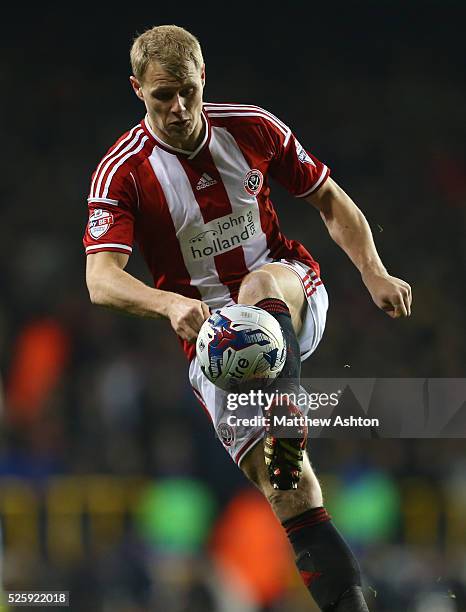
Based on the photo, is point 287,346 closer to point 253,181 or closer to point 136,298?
point 136,298

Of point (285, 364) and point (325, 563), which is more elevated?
point (285, 364)

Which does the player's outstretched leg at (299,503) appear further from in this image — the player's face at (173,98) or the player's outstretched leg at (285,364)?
the player's face at (173,98)

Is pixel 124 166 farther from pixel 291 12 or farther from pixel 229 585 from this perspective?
pixel 291 12

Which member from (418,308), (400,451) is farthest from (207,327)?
(418,308)

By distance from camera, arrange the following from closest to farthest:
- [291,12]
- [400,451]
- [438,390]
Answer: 1. [438,390]
2. [400,451]
3. [291,12]

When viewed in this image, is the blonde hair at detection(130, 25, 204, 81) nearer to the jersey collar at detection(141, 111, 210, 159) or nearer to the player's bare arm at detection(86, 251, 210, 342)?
the jersey collar at detection(141, 111, 210, 159)

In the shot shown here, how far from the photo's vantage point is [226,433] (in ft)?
A: 13.2

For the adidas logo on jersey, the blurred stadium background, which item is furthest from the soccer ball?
the blurred stadium background

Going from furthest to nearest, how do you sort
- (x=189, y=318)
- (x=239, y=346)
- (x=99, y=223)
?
(x=99, y=223) → (x=239, y=346) → (x=189, y=318)

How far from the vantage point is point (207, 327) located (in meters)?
3.43

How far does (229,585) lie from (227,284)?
3310 mm

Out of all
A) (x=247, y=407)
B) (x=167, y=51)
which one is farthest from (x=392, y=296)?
(x=167, y=51)

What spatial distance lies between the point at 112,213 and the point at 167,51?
0.63 meters
